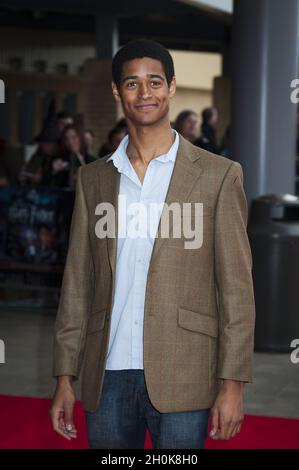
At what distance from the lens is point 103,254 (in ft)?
9.61

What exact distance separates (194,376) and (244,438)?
9.07ft

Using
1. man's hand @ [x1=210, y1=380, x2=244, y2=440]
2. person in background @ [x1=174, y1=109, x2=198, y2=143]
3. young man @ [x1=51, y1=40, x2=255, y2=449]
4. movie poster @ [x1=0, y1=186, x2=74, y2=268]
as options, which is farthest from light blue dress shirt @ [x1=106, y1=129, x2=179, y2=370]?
person in background @ [x1=174, y1=109, x2=198, y2=143]

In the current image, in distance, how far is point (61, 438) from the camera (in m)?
5.45

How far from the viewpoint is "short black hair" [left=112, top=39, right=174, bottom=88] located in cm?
290

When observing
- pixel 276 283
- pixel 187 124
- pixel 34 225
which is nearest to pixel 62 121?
pixel 187 124

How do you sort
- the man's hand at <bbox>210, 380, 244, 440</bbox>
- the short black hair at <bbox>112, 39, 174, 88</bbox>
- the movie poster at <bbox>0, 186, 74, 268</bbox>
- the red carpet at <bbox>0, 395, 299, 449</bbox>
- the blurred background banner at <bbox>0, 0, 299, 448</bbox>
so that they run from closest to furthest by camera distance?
the man's hand at <bbox>210, 380, 244, 440</bbox>, the short black hair at <bbox>112, 39, 174, 88</bbox>, the red carpet at <bbox>0, 395, 299, 449</bbox>, the blurred background banner at <bbox>0, 0, 299, 448</bbox>, the movie poster at <bbox>0, 186, 74, 268</bbox>

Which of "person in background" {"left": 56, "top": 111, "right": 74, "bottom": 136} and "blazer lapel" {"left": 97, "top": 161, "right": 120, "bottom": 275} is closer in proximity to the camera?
"blazer lapel" {"left": 97, "top": 161, "right": 120, "bottom": 275}

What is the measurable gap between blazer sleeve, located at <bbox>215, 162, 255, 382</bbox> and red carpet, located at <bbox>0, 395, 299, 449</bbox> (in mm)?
2382

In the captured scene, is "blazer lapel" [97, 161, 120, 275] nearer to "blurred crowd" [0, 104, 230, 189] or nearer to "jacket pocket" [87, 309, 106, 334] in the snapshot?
"jacket pocket" [87, 309, 106, 334]

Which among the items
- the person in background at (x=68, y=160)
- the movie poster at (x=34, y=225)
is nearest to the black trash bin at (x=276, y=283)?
the movie poster at (x=34, y=225)

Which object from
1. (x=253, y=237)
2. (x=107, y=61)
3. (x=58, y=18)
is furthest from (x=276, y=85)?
(x=58, y=18)

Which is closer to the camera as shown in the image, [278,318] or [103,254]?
[103,254]

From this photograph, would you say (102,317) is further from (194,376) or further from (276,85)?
(276,85)

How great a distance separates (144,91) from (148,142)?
16cm
